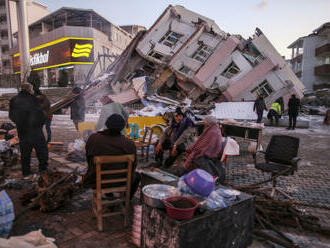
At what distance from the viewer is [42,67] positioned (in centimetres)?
3334

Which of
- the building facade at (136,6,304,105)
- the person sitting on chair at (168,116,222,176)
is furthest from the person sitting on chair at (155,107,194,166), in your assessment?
the building facade at (136,6,304,105)

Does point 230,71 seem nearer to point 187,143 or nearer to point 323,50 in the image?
point 187,143

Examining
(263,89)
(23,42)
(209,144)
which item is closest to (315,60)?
(263,89)

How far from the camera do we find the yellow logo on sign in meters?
29.8

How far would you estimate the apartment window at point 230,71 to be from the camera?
19.5 metres

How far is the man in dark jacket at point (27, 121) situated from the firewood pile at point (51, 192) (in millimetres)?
1363

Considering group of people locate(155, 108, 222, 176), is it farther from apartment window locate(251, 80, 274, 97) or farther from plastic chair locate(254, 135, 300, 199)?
apartment window locate(251, 80, 274, 97)

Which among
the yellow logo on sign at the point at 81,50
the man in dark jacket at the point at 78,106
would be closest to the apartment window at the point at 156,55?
the man in dark jacket at the point at 78,106

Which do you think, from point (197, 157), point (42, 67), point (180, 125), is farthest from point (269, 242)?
point (42, 67)

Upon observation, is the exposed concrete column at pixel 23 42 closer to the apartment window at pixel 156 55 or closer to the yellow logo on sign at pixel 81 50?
the apartment window at pixel 156 55

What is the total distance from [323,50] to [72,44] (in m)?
32.9

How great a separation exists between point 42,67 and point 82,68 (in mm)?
7675

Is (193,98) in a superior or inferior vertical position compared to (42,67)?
inferior

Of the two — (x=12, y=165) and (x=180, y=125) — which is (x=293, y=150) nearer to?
(x=180, y=125)
